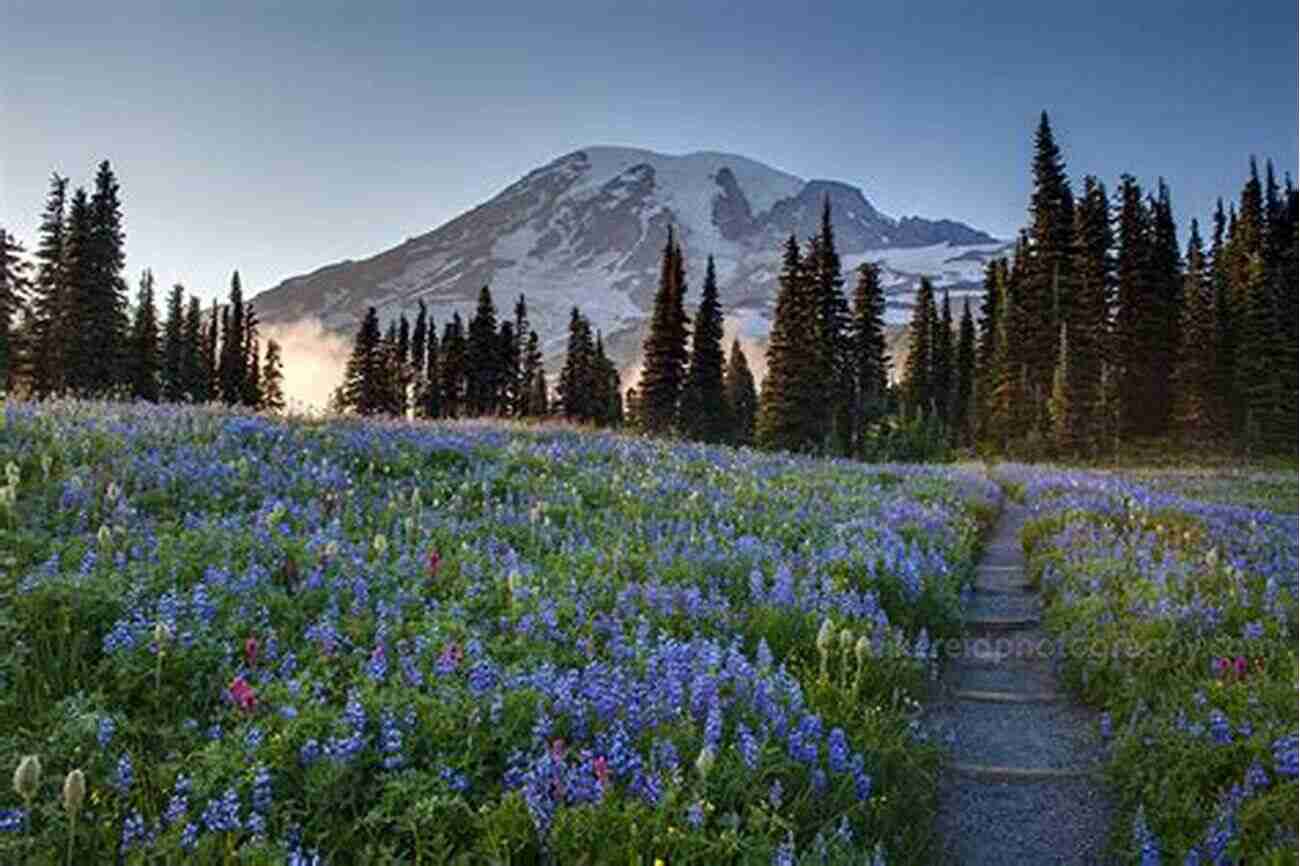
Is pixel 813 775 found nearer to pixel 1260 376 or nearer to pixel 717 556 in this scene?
pixel 717 556

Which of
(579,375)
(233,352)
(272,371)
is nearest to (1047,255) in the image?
(579,375)

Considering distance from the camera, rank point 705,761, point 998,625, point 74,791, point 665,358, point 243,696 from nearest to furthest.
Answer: point 74,791 < point 705,761 < point 243,696 < point 998,625 < point 665,358

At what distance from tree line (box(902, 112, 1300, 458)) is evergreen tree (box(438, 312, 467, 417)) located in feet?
167

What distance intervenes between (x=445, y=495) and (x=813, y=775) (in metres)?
7.29

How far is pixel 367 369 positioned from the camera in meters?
98.2

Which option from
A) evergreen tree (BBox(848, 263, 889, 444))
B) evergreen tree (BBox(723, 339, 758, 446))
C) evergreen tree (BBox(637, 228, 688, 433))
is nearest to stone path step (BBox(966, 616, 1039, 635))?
evergreen tree (BBox(637, 228, 688, 433))

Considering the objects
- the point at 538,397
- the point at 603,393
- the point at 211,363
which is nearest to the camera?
the point at 603,393

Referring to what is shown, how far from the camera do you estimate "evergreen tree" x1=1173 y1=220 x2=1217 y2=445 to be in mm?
63469

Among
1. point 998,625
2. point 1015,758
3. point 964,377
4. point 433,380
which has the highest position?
point 433,380

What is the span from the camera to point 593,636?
6473 millimetres

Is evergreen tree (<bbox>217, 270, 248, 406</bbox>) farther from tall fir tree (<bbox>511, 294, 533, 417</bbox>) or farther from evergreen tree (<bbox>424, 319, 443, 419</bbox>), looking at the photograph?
tall fir tree (<bbox>511, 294, 533, 417</bbox>)

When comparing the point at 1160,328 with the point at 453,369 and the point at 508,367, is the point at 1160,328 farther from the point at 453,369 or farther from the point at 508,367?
the point at 453,369

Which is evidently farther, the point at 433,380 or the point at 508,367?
the point at 433,380

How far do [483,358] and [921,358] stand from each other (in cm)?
3911
